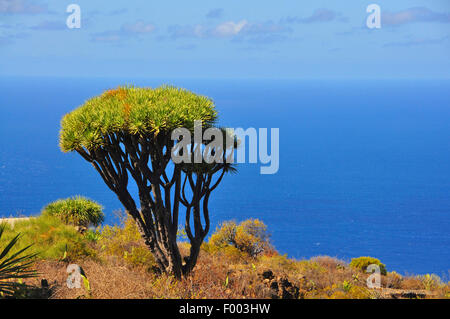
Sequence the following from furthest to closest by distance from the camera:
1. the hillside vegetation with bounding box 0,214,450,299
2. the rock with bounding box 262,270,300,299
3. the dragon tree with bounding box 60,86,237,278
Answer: the rock with bounding box 262,270,300,299
the dragon tree with bounding box 60,86,237,278
the hillside vegetation with bounding box 0,214,450,299

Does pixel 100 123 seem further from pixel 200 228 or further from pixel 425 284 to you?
pixel 425 284

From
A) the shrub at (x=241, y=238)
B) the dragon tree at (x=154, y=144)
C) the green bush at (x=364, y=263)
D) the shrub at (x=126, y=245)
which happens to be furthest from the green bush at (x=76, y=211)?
the green bush at (x=364, y=263)

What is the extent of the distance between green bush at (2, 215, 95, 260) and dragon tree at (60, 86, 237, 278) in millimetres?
2289

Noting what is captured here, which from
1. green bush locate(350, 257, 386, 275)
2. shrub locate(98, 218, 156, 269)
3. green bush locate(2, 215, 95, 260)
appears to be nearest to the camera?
green bush locate(2, 215, 95, 260)

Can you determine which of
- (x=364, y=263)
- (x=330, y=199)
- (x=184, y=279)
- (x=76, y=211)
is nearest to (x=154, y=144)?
(x=184, y=279)

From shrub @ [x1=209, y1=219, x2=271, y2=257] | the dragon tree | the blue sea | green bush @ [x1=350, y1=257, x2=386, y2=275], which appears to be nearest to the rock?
the dragon tree

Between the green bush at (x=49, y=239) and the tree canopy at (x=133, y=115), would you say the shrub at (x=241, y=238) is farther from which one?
the tree canopy at (x=133, y=115)

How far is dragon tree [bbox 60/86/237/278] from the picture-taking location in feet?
42.3

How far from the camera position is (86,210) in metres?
20.7

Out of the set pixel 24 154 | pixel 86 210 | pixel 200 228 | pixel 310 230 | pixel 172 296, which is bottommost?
pixel 172 296

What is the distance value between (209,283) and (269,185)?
147 metres

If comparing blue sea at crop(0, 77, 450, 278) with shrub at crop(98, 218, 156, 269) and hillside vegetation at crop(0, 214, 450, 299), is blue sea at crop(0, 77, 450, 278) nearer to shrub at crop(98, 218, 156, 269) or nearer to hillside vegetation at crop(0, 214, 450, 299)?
hillside vegetation at crop(0, 214, 450, 299)

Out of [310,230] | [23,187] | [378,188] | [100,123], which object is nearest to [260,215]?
[310,230]

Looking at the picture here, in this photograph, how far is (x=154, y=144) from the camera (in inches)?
521
